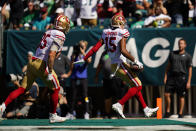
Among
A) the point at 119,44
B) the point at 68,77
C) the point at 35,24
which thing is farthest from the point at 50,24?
the point at 119,44

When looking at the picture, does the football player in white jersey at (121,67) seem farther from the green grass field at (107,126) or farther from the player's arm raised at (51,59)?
the player's arm raised at (51,59)

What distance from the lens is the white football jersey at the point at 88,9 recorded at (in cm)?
1261

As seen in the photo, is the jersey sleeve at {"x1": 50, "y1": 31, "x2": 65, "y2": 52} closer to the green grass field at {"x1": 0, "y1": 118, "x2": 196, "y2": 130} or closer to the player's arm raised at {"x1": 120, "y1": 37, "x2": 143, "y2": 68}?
the player's arm raised at {"x1": 120, "y1": 37, "x2": 143, "y2": 68}

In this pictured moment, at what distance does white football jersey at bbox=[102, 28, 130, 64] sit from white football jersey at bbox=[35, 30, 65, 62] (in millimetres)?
993

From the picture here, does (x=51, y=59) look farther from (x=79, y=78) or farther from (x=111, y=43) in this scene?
(x=79, y=78)

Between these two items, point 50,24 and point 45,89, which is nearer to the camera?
point 45,89

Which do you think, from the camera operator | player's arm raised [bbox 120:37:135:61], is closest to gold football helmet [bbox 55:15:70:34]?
player's arm raised [bbox 120:37:135:61]

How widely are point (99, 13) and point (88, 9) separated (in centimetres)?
89

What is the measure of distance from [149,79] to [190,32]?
1631 mm

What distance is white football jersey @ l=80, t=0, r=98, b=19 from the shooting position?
1261cm

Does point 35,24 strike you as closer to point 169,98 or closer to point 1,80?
point 1,80

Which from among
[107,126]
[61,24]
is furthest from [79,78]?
[107,126]

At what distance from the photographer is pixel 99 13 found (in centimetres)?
1347

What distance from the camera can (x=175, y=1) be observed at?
12828 mm
